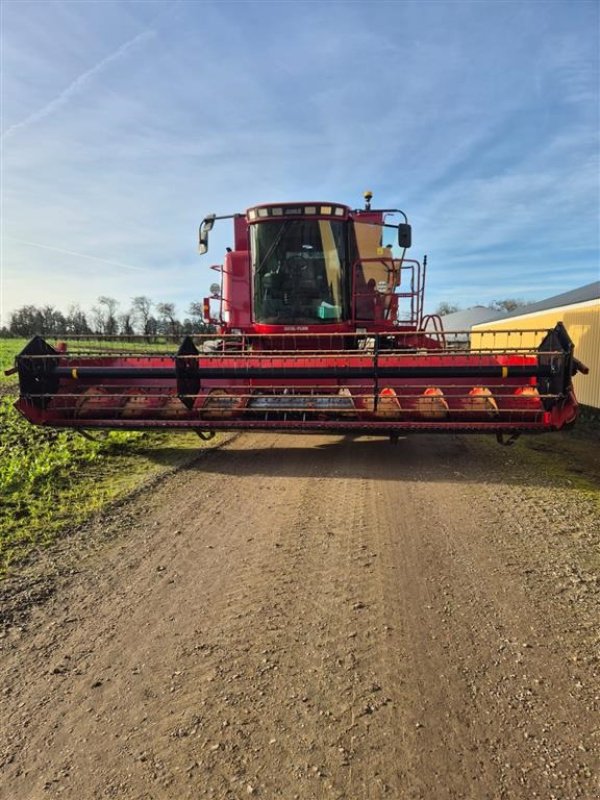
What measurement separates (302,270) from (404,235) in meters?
1.60

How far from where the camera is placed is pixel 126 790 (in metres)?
1.71

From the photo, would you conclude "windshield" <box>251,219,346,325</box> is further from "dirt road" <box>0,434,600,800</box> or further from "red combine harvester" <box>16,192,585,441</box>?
"dirt road" <box>0,434,600,800</box>

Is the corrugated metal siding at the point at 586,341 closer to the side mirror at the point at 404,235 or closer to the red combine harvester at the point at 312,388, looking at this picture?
the side mirror at the point at 404,235

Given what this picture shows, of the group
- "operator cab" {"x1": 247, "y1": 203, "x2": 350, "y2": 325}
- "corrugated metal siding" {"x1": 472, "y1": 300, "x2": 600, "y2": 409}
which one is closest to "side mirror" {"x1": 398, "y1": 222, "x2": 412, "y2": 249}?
"operator cab" {"x1": 247, "y1": 203, "x2": 350, "y2": 325}

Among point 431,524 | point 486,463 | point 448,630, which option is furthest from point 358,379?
point 448,630

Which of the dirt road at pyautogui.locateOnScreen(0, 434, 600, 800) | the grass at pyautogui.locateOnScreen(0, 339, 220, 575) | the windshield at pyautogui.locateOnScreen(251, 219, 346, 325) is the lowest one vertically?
the dirt road at pyautogui.locateOnScreen(0, 434, 600, 800)

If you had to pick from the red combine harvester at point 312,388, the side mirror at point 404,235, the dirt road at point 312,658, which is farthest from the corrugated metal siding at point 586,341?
the dirt road at point 312,658

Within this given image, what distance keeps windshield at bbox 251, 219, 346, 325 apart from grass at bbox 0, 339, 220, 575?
240 centimetres

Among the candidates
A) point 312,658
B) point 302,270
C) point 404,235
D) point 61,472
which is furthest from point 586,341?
point 312,658

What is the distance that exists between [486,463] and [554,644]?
3.53 meters

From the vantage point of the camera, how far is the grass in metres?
3.81

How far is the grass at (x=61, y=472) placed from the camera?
12.5ft

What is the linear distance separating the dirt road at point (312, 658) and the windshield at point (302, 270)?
3.87 meters

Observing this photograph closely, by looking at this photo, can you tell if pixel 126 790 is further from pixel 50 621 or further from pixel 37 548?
pixel 37 548
